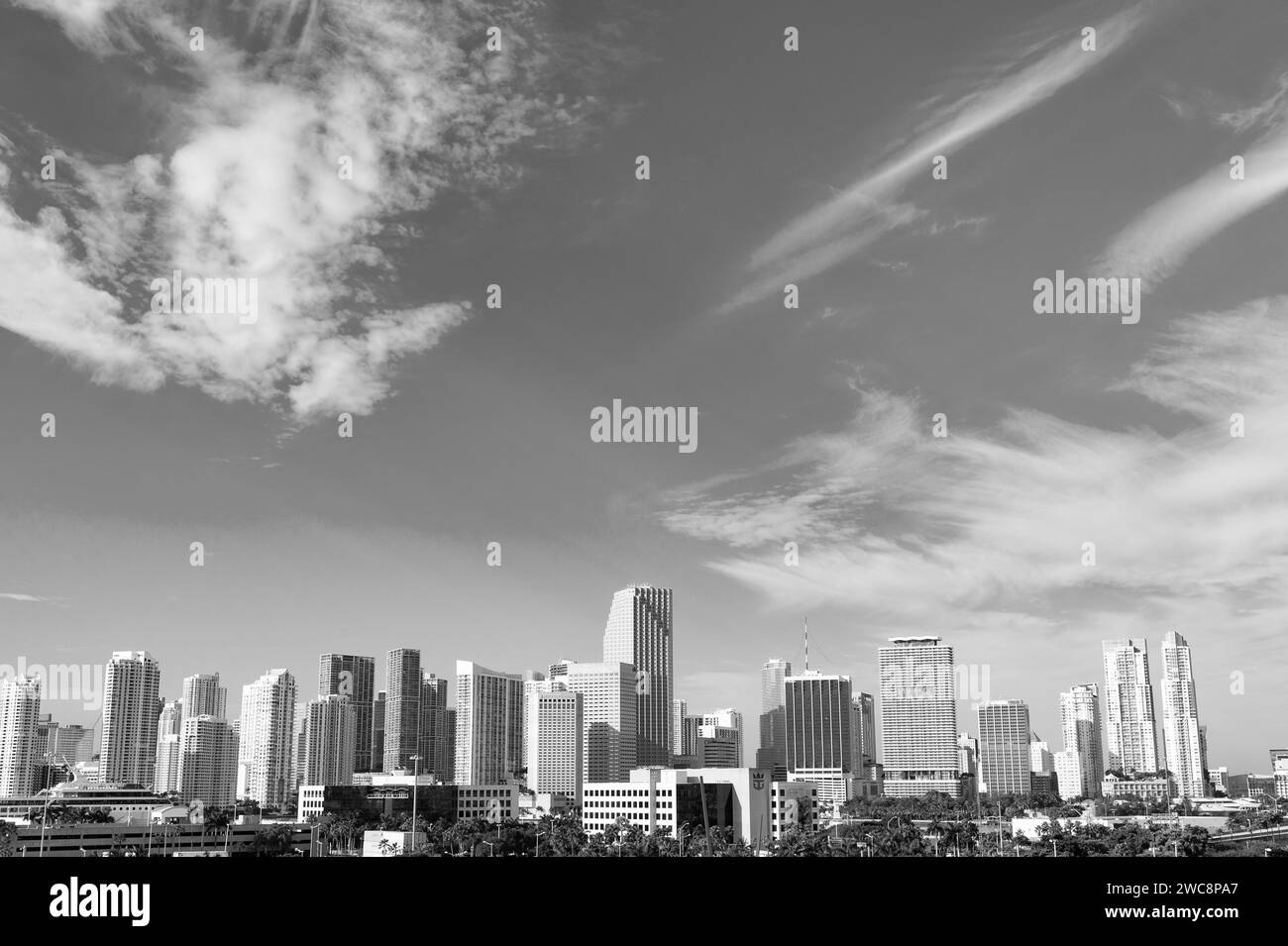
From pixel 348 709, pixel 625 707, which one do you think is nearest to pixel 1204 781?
pixel 625 707

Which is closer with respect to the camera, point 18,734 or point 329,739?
point 18,734

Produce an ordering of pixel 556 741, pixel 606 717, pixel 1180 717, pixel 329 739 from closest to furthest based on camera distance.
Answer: pixel 556 741, pixel 329 739, pixel 606 717, pixel 1180 717

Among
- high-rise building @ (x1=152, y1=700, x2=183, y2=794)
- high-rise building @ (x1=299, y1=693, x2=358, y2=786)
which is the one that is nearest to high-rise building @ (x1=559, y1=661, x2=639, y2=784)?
high-rise building @ (x1=299, y1=693, x2=358, y2=786)

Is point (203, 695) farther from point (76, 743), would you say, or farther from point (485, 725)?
point (485, 725)

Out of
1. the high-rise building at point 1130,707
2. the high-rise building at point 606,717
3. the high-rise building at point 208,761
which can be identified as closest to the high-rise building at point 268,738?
the high-rise building at point 208,761

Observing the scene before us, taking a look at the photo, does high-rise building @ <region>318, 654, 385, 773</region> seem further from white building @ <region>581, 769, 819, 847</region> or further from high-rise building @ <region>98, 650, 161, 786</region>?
white building @ <region>581, 769, 819, 847</region>

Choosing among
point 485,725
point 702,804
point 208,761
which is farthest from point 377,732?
point 702,804

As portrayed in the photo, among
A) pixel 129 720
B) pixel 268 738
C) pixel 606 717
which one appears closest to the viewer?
pixel 129 720
